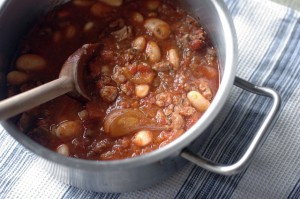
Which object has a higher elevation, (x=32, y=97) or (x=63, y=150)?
(x=32, y=97)

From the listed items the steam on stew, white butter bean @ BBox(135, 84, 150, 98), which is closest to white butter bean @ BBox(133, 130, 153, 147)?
the steam on stew

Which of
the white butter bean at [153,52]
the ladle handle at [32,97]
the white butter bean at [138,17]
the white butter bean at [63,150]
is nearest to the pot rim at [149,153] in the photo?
the ladle handle at [32,97]

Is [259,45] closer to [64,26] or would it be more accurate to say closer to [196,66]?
[196,66]

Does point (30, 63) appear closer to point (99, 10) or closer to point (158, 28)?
point (99, 10)

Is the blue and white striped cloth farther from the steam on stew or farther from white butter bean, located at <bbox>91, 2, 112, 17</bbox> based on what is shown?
white butter bean, located at <bbox>91, 2, 112, 17</bbox>

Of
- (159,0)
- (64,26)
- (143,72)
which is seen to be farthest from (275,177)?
(64,26)

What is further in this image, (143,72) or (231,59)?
(143,72)

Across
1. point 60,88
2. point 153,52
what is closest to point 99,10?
point 153,52
